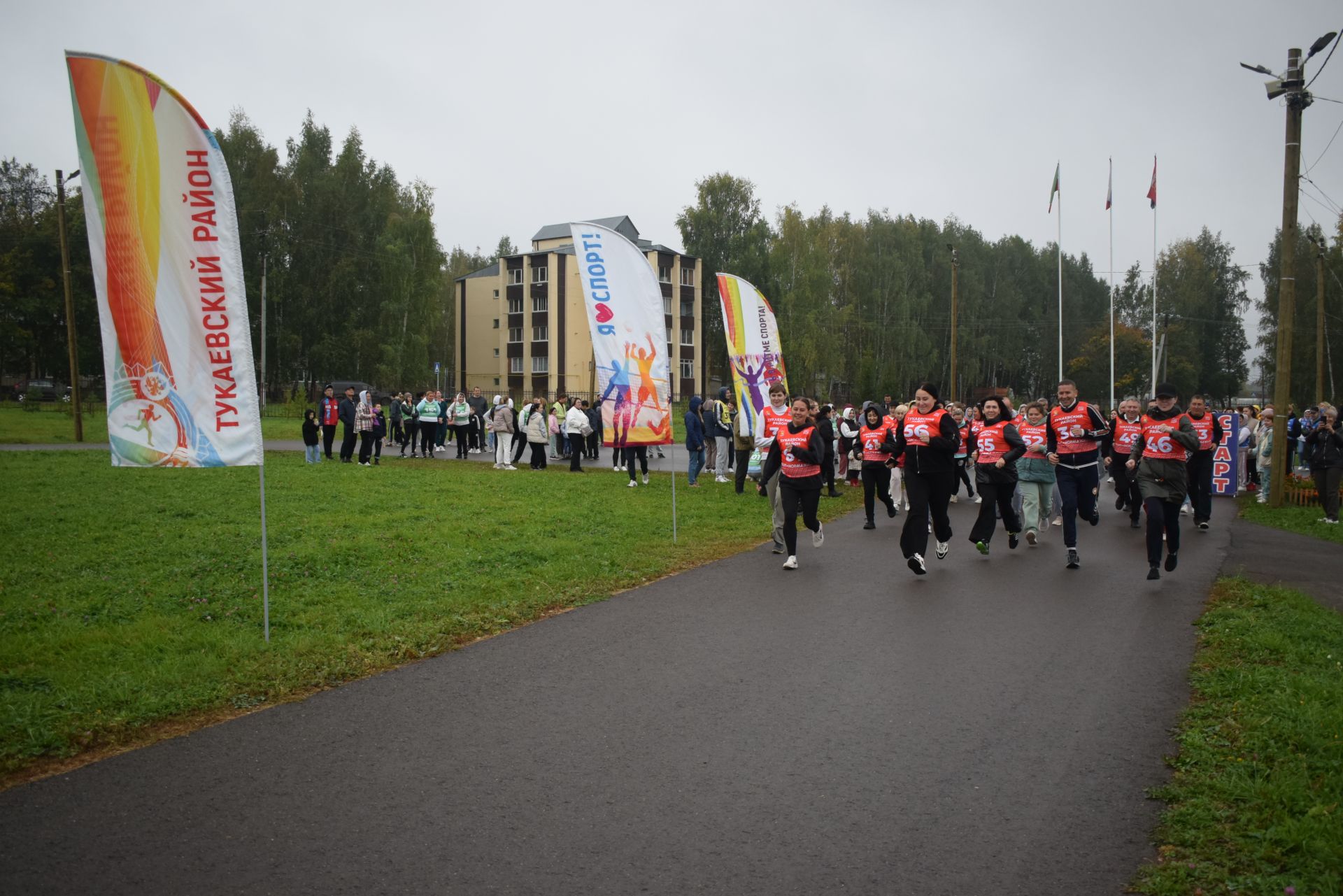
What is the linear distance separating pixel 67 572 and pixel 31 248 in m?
60.6

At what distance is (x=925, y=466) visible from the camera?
1080cm

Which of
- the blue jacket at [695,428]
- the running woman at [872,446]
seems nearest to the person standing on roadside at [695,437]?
the blue jacket at [695,428]

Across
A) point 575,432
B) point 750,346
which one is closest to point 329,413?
point 575,432

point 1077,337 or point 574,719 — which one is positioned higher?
point 1077,337

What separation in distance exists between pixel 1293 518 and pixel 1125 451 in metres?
4.47

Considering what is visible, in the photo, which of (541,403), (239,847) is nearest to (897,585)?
(239,847)

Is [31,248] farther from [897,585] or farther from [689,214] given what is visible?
[897,585]

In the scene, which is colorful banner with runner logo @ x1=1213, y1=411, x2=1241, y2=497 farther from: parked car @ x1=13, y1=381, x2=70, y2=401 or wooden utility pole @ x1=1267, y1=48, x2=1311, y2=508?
parked car @ x1=13, y1=381, x2=70, y2=401

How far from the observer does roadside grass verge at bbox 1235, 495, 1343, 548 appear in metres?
14.7

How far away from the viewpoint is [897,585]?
9875 mm

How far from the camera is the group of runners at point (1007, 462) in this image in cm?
1025

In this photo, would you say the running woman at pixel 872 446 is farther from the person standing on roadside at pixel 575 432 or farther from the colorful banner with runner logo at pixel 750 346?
the person standing on roadside at pixel 575 432

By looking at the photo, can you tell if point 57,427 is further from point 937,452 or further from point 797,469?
point 937,452

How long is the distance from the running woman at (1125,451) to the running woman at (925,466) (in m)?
3.51
